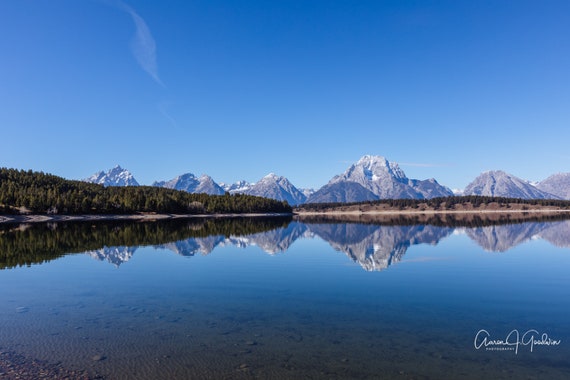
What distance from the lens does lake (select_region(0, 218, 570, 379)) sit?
1647 centimetres

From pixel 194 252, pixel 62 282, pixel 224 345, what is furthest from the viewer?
pixel 194 252

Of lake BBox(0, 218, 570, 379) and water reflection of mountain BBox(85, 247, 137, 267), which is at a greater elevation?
water reflection of mountain BBox(85, 247, 137, 267)

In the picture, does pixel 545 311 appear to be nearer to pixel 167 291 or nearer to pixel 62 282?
pixel 167 291

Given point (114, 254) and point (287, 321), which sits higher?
point (114, 254)

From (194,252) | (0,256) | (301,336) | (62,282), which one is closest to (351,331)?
(301,336)

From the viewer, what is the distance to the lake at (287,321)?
54.0 ft

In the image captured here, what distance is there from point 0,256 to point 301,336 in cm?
5583

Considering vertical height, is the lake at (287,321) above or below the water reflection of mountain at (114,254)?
below

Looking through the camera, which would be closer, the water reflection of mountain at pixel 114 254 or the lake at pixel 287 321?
the lake at pixel 287 321

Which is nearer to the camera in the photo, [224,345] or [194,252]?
[224,345]

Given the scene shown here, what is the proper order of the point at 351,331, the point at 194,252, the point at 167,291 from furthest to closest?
the point at 194,252 < the point at 167,291 < the point at 351,331

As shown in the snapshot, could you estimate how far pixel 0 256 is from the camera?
181ft

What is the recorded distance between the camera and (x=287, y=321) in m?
22.9

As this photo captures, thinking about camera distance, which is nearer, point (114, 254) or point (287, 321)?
point (287, 321)
